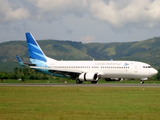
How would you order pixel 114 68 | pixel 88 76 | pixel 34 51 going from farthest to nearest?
pixel 34 51 → pixel 114 68 → pixel 88 76

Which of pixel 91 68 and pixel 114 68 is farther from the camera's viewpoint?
pixel 91 68

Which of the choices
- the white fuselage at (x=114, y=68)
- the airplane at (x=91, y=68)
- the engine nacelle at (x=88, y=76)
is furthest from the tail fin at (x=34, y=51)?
the engine nacelle at (x=88, y=76)

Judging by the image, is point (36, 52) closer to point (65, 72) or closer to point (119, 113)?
point (65, 72)

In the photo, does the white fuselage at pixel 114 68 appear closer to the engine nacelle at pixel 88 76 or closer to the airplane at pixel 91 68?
the airplane at pixel 91 68

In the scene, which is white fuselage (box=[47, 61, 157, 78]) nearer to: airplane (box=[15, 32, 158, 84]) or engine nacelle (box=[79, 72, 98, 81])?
airplane (box=[15, 32, 158, 84])

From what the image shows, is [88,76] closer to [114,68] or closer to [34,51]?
[114,68]

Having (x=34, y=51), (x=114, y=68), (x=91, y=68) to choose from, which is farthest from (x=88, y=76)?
(x=34, y=51)

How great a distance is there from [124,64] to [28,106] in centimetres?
4077

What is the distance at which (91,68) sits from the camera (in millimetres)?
68625

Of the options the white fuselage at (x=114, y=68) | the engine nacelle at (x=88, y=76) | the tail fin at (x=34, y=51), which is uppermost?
the tail fin at (x=34, y=51)

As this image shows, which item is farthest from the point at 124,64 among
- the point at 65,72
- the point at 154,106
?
the point at 154,106

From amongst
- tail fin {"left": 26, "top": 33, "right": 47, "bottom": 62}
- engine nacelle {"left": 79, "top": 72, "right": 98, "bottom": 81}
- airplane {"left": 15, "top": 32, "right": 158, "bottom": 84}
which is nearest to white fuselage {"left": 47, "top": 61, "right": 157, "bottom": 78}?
airplane {"left": 15, "top": 32, "right": 158, "bottom": 84}

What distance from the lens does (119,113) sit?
2247cm

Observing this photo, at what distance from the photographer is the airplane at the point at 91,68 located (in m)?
64.3
